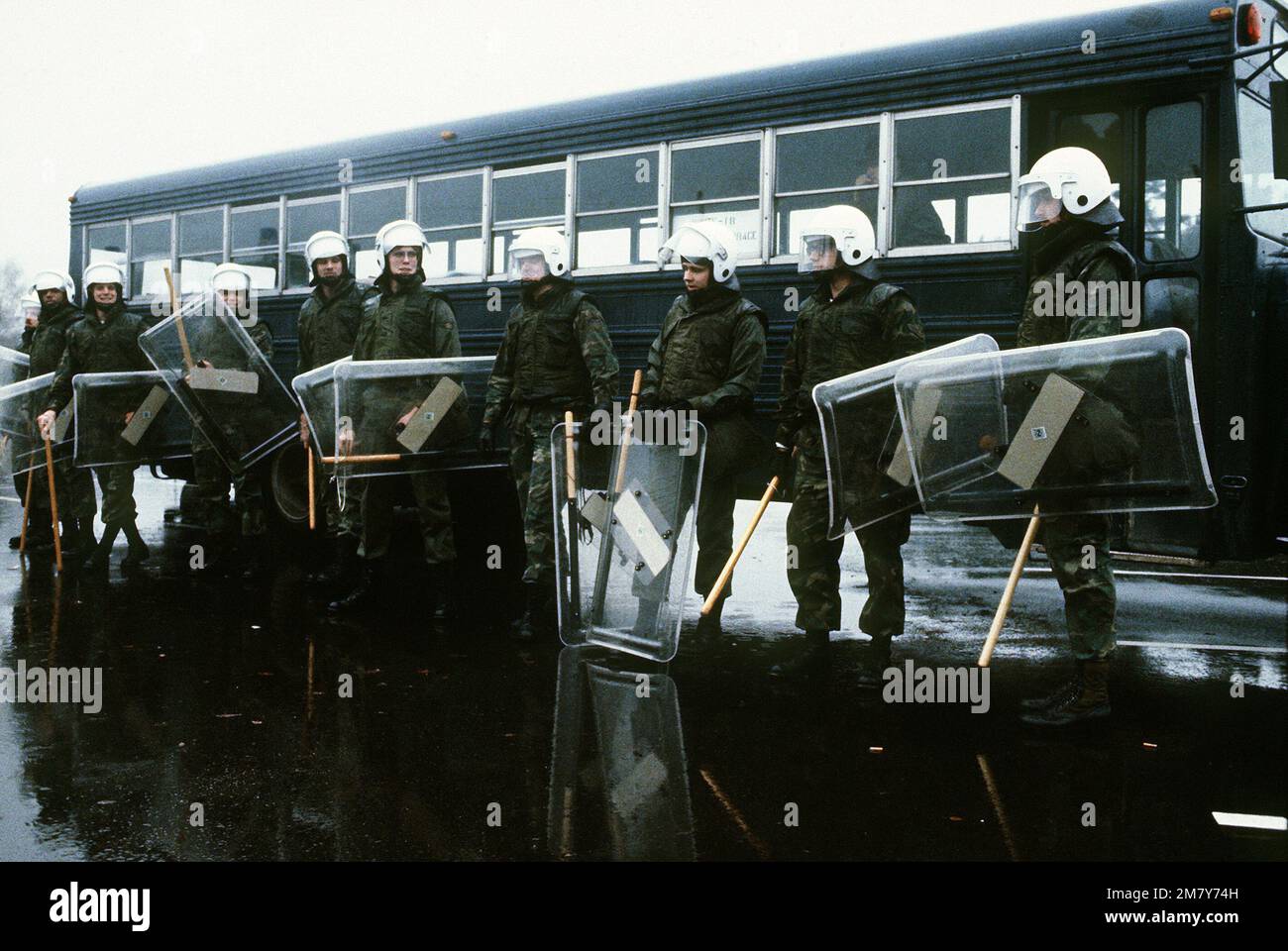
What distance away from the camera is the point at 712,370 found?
21.7 ft

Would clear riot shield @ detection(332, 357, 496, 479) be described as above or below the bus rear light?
below

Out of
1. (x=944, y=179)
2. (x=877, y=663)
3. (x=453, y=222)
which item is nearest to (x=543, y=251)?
(x=944, y=179)

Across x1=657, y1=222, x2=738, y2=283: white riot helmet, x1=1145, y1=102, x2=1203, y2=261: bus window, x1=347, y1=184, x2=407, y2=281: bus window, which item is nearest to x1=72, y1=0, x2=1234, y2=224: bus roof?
x1=347, y1=184, x2=407, y2=281: bus window

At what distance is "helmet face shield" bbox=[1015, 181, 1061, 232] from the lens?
5.30m

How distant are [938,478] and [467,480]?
5.36 metres

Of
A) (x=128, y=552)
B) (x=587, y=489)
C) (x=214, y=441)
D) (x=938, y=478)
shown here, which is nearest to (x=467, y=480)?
(x=214, y=441)

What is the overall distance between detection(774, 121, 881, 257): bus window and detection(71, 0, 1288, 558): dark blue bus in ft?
0.04

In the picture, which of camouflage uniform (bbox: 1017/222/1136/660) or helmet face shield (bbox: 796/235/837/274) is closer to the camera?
camouflage uniform (bbox: 1017/222/1136/660)

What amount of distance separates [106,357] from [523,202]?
334cm

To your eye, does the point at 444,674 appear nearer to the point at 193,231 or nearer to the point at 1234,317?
the point at 1234,317

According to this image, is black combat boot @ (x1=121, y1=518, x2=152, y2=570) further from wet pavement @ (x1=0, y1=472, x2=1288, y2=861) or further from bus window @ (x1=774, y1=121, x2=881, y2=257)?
bus window @ (x1=774, y1=121, x2=881, y2=257)

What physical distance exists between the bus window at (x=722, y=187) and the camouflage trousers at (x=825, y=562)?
235 centimetres

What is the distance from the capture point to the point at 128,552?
9.94m

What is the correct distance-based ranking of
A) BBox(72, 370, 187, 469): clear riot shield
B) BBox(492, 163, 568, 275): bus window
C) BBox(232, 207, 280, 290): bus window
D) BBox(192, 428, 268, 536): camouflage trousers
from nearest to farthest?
BBox(492, 163, 568, 275): bus window, BBox(192, 428, 268, 536): camouflage trousers, BBox(72, 370, 187, 469): clear riot shield, BBox(232, 207, 280, 290): bus window
